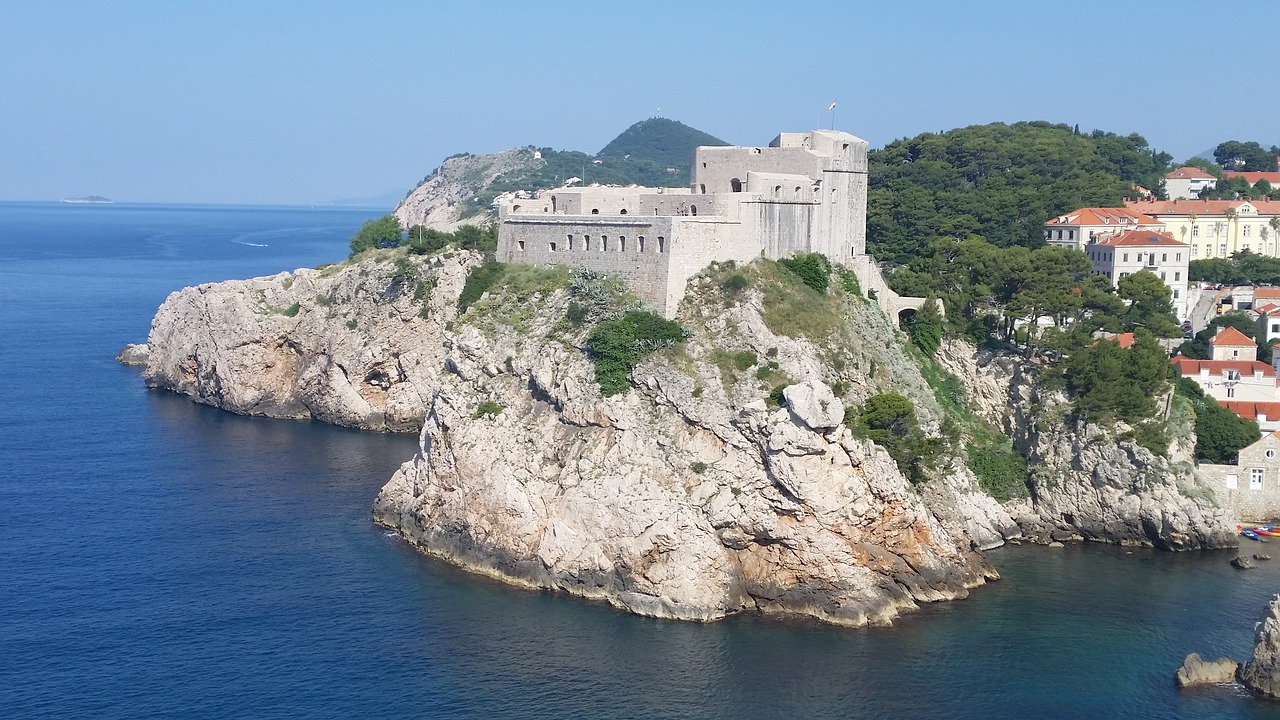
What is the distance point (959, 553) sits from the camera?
1895 inches

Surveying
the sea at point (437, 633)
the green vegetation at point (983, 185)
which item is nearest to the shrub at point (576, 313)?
the sea at point (437, 633)

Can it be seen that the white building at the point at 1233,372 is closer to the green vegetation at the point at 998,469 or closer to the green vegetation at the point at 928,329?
the green vegetation at the point at 998,469

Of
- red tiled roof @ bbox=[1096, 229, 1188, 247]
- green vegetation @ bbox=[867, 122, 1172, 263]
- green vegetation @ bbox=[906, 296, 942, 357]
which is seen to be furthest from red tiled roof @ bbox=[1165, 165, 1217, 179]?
green vegetation @ bbox=[906, 296, 942, 357]

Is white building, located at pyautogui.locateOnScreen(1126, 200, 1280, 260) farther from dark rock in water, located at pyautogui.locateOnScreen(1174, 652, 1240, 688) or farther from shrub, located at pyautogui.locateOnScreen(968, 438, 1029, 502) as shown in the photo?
dark rock in water, located at pyautogui.locateOnScreen(1174, 652, 1240, 688)

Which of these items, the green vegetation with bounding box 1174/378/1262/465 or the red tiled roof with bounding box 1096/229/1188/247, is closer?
the green vegetation with bounding box 1174/378/1262/465

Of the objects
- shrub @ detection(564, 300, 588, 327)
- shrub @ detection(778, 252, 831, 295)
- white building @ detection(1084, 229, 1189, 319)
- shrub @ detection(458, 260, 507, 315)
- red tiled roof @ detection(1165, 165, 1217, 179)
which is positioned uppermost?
red tiled roof @ detection(1165, 165, 1217, 179)

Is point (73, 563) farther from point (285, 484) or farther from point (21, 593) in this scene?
point (285, 484)

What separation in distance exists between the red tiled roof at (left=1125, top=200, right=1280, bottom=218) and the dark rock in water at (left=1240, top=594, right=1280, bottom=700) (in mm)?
42616

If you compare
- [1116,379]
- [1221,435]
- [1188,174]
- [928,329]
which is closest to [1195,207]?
[1188,174]

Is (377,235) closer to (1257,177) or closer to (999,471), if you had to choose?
(999,471)

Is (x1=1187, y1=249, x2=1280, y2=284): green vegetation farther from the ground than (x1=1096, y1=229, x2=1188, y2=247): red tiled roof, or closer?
closer

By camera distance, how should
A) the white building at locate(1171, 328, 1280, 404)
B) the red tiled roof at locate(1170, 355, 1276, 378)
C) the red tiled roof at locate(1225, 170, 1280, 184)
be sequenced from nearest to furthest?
1. the white building at locate(1171, 328, 1280, 404)
2. the red tiled roof at locate(1170, 355, 1276, 378)
3. the red tiled roof at locate(1225, 170, 1280, 184)

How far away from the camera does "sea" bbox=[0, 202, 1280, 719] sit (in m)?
37.4

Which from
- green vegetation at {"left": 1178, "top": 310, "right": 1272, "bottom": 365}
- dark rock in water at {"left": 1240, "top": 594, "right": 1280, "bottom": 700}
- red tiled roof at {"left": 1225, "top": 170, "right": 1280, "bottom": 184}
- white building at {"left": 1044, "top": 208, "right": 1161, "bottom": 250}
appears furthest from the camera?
red tiled roof at {"left": 1225, "top": 170, "right": 1280, "bottom": 184}
